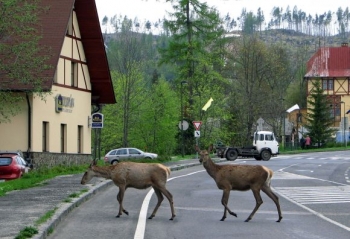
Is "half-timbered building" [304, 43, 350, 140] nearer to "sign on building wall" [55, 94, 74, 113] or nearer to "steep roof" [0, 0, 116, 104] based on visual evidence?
"steep roof" [0, 0, 116, 104]

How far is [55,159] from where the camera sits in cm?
4625

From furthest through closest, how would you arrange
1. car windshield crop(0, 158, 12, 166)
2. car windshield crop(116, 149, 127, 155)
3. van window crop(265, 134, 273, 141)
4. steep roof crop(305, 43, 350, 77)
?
steep roof crop(305, 43, 350, 77) → van window crop(265, 134, 273, 141) → car windshield crop(116, 149, 127, 155) → car windshield crop(0, 158, 12, 166)

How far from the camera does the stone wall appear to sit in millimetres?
43844

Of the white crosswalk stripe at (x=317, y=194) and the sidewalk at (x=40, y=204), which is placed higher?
the sidewalk at (x=40, y=204)

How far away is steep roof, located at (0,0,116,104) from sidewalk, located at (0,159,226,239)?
14.8 metres

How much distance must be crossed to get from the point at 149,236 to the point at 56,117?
108 ft

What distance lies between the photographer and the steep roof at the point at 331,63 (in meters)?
120

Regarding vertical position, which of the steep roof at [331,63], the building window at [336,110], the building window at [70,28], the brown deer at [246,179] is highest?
the steep roof at [331,63]

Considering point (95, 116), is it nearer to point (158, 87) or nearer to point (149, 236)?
point (149, 236)

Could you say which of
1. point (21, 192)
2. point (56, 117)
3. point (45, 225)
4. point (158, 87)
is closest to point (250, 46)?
point (158, 87)

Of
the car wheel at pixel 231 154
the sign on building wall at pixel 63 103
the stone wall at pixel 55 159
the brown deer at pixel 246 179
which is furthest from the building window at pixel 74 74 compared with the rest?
the brown deer at pixel 246 179

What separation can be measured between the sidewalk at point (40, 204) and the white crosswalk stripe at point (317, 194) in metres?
5.66

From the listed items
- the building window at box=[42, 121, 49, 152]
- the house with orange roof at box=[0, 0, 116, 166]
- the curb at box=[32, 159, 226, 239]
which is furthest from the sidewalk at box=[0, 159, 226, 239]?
the building window at box=[42, 121, 49, 152]

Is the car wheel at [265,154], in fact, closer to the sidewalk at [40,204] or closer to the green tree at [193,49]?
the green tree at [193,49]
